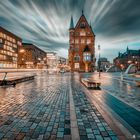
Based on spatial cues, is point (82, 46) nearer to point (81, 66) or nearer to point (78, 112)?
point (81, 66)

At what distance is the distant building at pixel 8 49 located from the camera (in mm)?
79719

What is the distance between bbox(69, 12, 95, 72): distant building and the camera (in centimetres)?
6644

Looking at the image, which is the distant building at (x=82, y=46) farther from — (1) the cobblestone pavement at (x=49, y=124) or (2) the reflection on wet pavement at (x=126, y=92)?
(1) the cobblestone pavement at (x=49, y=124)

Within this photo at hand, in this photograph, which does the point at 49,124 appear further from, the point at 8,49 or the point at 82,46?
the point at 8,49

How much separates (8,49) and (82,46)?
45982 millimetres

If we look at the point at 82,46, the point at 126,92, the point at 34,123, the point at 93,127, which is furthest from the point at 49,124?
the point at 82,46

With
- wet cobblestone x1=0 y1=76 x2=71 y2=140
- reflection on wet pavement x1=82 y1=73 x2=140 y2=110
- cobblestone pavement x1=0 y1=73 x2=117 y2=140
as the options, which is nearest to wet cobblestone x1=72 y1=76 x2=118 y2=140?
cobblestone pavement x1=0 y1=73 x2=117 y2=140

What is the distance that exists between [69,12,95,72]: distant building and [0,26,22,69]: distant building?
3044cm

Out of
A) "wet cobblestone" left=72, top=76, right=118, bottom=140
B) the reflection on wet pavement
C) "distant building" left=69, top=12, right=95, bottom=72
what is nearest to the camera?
"wet cobblestone" left=72, top=76, right=118, bottom=140

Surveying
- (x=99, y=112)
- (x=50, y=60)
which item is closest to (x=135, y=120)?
(x=99, y=112)

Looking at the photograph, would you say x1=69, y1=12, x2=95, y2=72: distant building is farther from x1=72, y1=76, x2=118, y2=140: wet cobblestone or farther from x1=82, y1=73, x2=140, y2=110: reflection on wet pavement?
x1=72, y1=76, x2=118, y2=140: wet cobblestone

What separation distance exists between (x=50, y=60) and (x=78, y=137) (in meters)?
192

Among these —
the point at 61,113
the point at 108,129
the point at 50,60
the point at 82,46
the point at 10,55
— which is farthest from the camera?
the point at 50,60

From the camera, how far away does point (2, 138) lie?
402 centimetres
